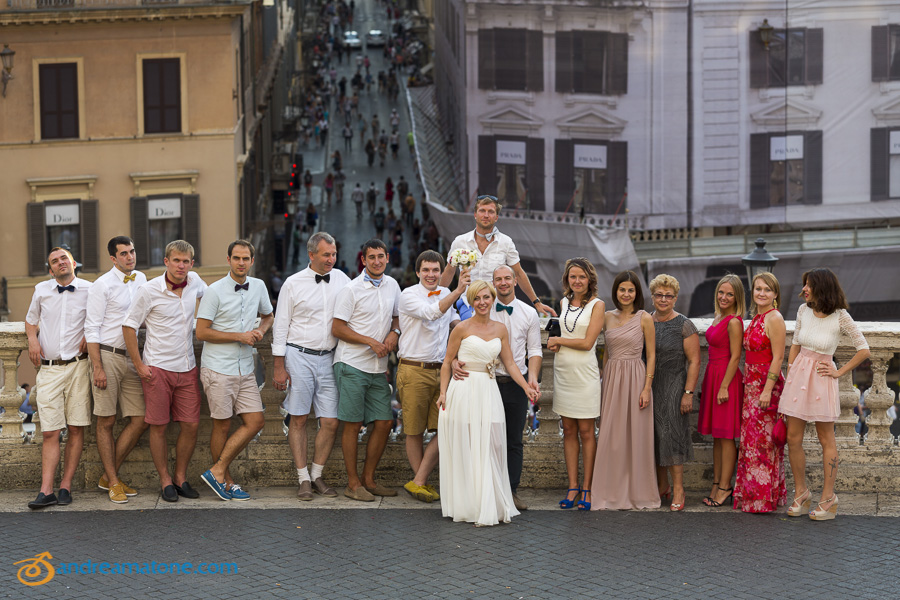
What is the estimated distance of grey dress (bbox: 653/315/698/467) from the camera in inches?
356

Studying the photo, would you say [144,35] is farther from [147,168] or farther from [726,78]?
[726,78]

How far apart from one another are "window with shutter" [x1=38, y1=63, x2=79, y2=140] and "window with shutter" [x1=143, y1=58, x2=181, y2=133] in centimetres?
157

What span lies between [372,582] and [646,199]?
27.4 meters

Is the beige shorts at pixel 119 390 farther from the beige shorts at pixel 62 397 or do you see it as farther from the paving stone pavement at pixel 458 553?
the paving stone pavement at pixel 458 553

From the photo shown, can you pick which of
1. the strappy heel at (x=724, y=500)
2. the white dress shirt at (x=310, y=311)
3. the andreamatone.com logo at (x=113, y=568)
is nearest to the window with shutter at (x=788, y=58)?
the strappy heel at (x=724, y=500)

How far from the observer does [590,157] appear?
113 feet

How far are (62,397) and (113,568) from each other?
1.72 meters

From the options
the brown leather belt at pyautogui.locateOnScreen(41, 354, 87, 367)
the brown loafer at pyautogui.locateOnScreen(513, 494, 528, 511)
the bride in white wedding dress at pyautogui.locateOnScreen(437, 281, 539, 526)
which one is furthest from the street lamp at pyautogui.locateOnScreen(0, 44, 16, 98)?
the brown loafer at pyautogui.locateOnScreen(513, 494, 528, 511)

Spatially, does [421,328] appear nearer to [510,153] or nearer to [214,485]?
[214,485]

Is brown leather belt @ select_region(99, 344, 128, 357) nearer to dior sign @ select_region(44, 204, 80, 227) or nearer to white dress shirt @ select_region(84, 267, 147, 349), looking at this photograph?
white dress shirt @ select_region(84, 267, 147, 349)

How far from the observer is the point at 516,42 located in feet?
113

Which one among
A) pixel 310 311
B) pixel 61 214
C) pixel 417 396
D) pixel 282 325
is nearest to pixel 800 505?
pixel 417 396

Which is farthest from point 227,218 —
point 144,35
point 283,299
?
point 283,299

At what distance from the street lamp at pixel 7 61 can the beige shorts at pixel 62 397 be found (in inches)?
878
